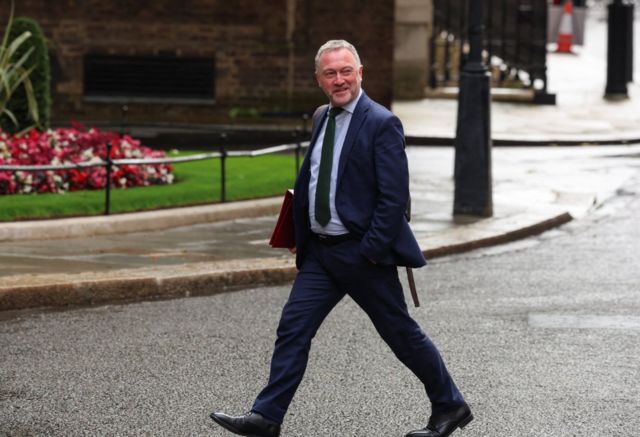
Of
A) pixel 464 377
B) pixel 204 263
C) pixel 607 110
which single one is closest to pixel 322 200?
pixel 464 377

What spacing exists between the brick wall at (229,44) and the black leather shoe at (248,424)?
745 inches

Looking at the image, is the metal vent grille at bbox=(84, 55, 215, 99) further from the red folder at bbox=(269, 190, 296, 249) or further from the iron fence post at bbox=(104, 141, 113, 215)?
the red folder at bbox=(269, 190, 296, 249)

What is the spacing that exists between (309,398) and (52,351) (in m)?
1.84

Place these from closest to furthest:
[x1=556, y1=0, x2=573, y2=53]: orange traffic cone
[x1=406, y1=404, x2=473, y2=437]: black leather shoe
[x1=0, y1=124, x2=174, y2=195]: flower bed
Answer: [x1=406, y1=404, x2=473, y2=437]: black leather shoe → [x1=0, y1=124, x2=174, y2=195]: flower bed → [x1=556, y1=0, x2=573, y2=53]: orange traffic cone

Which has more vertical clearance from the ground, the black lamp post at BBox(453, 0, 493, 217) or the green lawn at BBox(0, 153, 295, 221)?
the black lamp post at BBox(453, 0, 493, 217)

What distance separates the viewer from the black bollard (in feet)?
95.1

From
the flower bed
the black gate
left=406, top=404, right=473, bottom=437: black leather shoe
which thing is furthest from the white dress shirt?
the black gate

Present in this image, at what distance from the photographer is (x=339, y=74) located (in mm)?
6285

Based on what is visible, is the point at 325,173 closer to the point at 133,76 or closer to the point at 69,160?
the point at 69,160

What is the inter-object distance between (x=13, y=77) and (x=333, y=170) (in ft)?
33.4

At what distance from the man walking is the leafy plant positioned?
831 centimetres

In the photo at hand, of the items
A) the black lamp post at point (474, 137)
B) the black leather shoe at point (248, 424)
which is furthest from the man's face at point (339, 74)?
the black lamp post at point (474, 137)

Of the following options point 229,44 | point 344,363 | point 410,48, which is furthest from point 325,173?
point 410,48

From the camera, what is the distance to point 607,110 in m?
27.3
